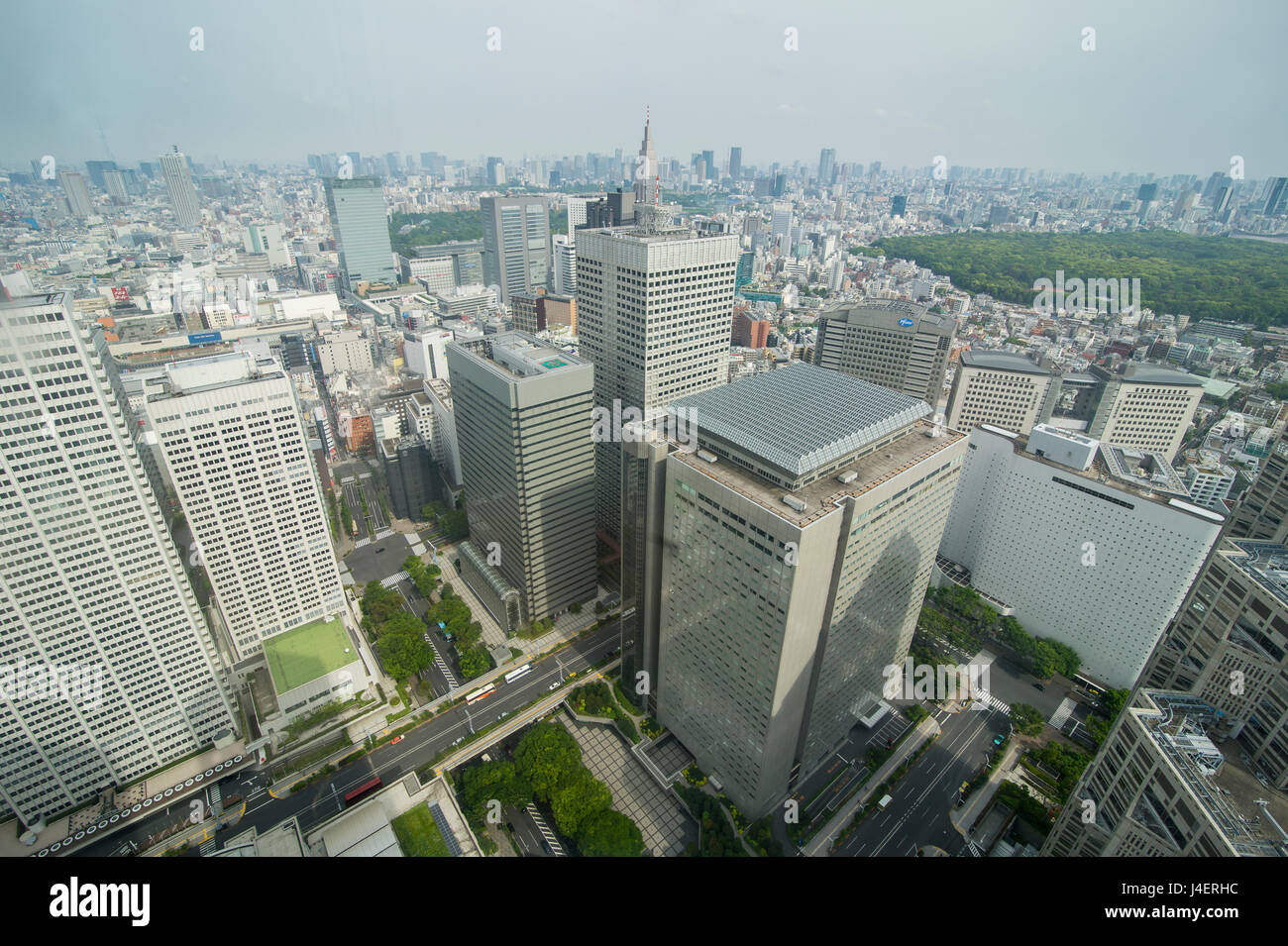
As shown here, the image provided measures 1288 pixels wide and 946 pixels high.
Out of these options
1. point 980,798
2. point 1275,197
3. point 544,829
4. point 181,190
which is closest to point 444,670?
point 544,829

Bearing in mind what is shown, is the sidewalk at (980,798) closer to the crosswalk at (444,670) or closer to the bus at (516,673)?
the bus at (516,673)

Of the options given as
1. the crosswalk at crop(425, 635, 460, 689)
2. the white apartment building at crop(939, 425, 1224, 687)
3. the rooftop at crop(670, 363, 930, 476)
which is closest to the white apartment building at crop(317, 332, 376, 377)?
the crosswalk at crop(425, 635, 460, 689)

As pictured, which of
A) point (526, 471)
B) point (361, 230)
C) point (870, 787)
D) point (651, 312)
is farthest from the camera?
point (361, 230)

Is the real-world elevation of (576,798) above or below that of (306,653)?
below

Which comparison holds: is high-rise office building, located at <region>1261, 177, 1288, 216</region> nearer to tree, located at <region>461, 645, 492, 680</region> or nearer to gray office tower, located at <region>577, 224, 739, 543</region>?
gray office tower, located at <region>577, 224, 739, 543</region>

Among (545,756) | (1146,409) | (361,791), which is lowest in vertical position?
(361,791)

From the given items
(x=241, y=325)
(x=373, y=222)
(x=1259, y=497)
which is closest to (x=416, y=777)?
(x=1259, y=497)

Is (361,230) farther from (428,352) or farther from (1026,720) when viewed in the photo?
(1026,720)
